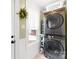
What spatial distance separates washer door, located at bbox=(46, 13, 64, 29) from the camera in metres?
1.79

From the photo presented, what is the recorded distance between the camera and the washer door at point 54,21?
179 cm

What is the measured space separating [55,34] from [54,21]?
236mm

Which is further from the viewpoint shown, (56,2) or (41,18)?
(41,18)

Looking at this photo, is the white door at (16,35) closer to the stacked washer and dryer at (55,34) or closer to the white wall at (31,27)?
the white wall at (31,27)

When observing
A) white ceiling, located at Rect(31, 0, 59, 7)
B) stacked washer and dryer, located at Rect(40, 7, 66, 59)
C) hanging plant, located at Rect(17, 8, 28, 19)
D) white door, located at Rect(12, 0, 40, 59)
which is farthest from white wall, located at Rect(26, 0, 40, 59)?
stacked washer and dryer, located at Rect(40, 7, 66, 59)

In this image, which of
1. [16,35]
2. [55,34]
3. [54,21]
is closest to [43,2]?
[54,21]

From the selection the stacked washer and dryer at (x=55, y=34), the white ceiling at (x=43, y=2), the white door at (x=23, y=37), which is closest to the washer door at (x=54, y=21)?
the stacked washer and dryer at (x=55, y=34)
